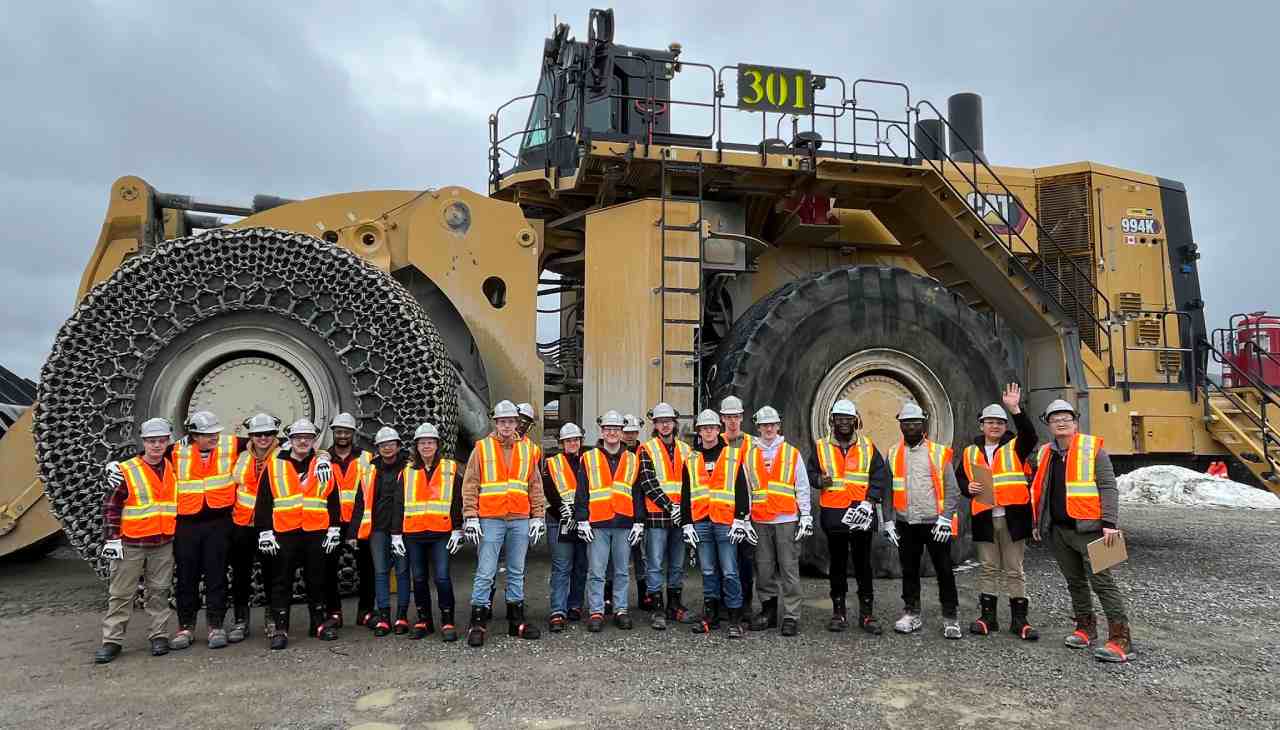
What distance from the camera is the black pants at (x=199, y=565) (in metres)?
5.00

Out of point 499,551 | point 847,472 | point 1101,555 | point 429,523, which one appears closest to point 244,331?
point 429,523

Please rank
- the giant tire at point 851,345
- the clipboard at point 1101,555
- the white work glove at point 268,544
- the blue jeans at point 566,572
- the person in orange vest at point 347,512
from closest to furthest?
the clipboard at point 1101,555, the white work glove at point 268,544, the person in orange vest at point 347,512, the blue jeans at point 566,572, the giant tire at point 851,345

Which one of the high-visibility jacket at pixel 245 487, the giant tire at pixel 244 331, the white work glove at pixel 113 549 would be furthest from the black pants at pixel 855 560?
the white work glove at pixel 113 549

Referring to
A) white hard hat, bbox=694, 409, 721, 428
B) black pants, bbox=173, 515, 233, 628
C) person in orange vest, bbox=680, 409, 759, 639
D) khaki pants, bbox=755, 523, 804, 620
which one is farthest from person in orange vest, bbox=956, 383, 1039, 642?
black pants, bbox=173, 515, 233, 628

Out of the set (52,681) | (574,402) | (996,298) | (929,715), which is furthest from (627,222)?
(52,681)

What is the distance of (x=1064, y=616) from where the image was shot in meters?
5.57

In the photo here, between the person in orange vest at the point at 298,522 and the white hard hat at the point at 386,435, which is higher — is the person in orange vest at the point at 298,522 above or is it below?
below

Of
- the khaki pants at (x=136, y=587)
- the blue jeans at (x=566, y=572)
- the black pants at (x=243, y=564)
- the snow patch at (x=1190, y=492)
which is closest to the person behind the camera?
the khaki pants at (x=136, y=587)

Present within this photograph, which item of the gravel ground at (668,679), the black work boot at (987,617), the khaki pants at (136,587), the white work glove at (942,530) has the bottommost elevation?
the gravel ground at (668,679)

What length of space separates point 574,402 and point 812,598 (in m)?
2.77

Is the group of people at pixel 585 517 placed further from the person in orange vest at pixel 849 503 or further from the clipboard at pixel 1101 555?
the clipboard at pixel 1101 555

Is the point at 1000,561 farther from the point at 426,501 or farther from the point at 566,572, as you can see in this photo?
the point at 426,501

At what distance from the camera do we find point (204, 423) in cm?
515

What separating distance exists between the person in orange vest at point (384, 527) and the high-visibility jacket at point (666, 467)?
1543 mm
